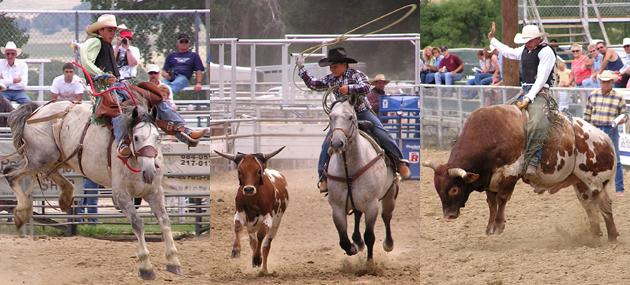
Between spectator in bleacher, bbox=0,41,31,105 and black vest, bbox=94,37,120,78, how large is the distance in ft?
6.63

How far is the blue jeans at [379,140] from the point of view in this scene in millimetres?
8203

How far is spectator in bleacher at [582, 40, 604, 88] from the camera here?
14195mm

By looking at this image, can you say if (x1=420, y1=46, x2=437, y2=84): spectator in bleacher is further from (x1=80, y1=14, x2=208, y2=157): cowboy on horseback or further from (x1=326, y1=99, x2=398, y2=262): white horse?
(x1=326, y1=99, x2=398, y2=262): white horse

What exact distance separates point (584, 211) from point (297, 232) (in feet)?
13.4

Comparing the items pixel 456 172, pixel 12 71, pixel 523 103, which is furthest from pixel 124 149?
pixel 523 103

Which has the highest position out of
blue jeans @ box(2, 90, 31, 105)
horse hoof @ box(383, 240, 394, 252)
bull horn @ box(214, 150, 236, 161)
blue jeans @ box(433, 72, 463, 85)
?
blue jeans @ box(433, 72, 463, 85)

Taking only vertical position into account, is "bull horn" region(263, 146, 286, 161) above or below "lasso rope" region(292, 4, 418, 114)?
below

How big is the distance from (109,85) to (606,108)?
5827 millimetres

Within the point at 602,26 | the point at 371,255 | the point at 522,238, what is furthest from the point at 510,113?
the point at 602,26

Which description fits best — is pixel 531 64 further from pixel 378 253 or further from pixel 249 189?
pixel 249 189

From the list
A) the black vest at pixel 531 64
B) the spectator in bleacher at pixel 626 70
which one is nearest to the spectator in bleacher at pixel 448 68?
the spectator in bleacher at pixel 626 70

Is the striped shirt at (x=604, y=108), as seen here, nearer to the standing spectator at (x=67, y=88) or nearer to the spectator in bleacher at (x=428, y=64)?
the spectator in bleacher at (x=428, y=64)

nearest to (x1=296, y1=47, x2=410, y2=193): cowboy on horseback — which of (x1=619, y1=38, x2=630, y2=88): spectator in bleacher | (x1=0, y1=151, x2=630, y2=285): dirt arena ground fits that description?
(x1=0, y1=151, x2=630, y2=285): dirt arena ground

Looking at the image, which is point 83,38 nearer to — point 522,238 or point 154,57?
point 154,57
